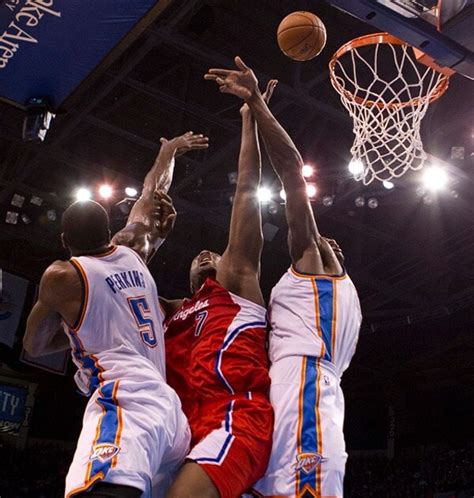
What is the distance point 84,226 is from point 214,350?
0.67 metres

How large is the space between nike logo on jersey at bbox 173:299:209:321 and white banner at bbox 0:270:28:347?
8545 millimetres

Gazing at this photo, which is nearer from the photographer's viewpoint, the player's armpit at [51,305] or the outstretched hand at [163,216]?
the player's armpit at [51,305]

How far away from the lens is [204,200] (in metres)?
9.90

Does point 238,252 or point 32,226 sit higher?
point 32,226

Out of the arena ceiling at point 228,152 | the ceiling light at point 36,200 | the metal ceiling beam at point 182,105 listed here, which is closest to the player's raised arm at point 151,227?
the arena ceiling at point 228,152

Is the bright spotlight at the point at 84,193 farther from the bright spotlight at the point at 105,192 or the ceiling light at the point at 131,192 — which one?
the ceiling light at the point at 131,192

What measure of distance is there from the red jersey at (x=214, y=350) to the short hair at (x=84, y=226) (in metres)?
0.50

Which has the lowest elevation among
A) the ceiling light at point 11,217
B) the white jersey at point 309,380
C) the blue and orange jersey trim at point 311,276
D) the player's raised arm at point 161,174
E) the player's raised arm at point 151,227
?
the white jersey at point 309,380

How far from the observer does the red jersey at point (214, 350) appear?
2.58 meters

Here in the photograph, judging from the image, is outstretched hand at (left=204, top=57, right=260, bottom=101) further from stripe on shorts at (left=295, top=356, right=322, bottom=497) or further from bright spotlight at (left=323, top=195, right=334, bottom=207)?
bright spotlight at (left=323, top=195, right=334, bottom=207)

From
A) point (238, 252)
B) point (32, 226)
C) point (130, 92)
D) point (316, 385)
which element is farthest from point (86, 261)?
point (32, 226)

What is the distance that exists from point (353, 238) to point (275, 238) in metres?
1.23

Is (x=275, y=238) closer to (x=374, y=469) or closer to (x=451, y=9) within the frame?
(x=374, y=469)

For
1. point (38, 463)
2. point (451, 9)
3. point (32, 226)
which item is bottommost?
point (38, 463)
